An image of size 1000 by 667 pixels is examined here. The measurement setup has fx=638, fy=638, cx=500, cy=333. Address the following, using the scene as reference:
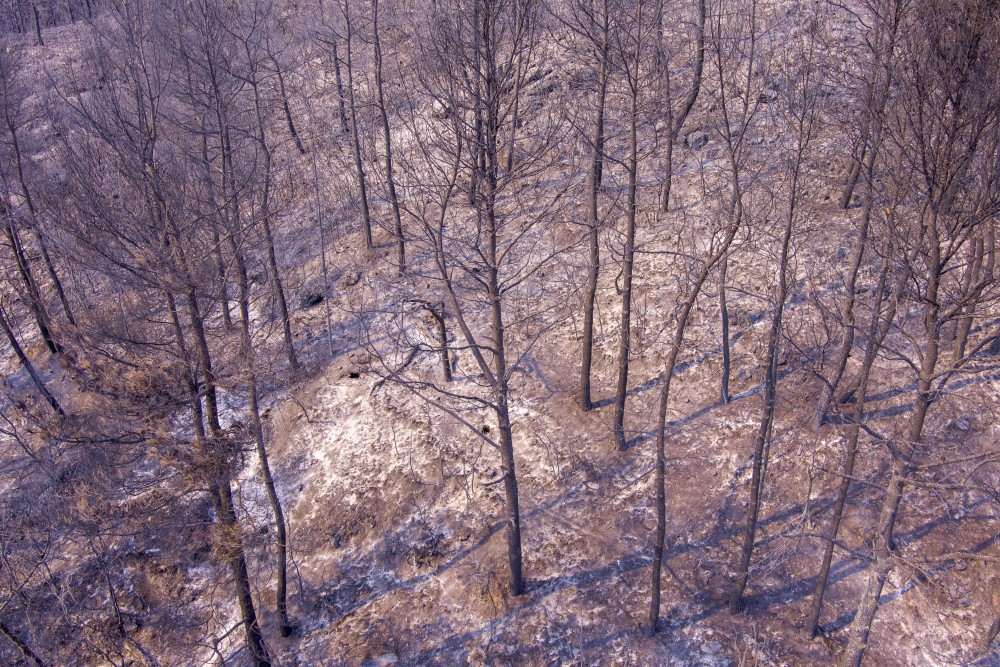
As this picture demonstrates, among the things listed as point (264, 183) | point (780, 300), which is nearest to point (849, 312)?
point (780, 300)

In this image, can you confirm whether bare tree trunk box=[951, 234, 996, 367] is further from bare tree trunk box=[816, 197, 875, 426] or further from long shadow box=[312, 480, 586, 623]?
long shadow box=[312, 480, 586, 623]

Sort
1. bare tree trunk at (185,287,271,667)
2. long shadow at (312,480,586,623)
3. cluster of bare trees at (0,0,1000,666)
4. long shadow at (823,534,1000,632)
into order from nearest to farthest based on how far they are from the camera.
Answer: cluster of bare trees at (0,0,1000,666) → bare tree trunk at (185,287,271,667) → long shadow at (823,534,1000,632) → long shadow at (312,480,586,623)

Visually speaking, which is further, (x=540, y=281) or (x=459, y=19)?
(x=540, y=281)

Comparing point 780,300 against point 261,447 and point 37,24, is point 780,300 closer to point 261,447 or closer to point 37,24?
point 261,447

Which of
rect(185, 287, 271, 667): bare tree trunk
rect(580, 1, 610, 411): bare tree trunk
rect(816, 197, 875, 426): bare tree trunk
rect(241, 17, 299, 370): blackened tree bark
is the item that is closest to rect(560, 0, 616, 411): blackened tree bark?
rect(580, 1, 610, 411): bare tree trunk

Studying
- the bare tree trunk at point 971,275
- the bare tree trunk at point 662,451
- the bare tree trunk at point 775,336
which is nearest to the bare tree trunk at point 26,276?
the bare tree trunk at point 662,451

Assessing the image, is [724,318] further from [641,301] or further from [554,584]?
[554,584]

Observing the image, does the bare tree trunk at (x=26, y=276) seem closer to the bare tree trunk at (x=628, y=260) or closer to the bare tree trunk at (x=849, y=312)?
the bare tree trunk at (x=628, y=260)

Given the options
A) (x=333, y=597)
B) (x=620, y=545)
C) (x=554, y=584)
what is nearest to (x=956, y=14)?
(x=620, y=545)
